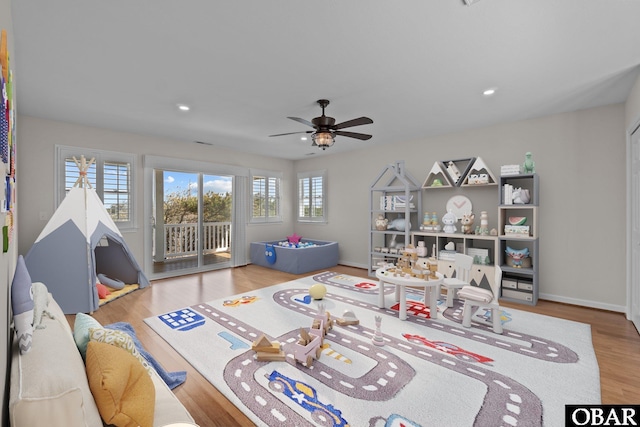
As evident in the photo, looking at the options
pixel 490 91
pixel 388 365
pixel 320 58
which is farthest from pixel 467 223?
pixel 320 58

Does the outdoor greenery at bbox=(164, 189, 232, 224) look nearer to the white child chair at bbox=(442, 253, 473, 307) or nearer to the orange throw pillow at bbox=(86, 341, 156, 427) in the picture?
the white child chair at bbox=(442, 253, 473, 307)

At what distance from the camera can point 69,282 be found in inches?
135

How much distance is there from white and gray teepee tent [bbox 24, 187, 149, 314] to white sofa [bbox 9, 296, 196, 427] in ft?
8.97

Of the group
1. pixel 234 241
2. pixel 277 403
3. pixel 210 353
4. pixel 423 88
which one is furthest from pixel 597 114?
pixel 234 241

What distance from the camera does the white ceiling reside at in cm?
186

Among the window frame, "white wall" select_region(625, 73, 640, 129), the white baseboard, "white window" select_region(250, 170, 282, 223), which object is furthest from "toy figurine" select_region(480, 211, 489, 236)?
"white window" select_region(250, 170, 282, 223)

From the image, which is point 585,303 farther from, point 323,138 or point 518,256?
point 323,138

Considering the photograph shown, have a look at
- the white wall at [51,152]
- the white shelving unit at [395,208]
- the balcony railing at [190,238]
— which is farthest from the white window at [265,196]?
the white shelving unit at [395,208]

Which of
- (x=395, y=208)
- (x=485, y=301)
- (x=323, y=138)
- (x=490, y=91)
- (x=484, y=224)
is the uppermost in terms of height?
(x=490, y=91)

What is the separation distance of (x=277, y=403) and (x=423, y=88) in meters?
3.02

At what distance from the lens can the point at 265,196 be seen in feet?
22.0

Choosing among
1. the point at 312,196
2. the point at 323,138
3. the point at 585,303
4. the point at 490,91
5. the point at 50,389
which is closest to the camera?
the point at 50,389

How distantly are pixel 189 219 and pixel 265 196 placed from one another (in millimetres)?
1712

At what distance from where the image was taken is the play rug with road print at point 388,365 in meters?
1.78
